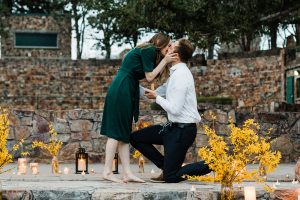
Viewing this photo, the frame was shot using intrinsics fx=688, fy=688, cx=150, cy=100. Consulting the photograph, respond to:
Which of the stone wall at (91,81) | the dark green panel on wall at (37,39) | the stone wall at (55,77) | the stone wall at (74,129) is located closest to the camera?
the stone wall at (74,129)

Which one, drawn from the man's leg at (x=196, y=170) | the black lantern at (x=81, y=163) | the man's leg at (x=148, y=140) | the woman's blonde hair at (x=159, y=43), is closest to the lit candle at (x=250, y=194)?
the man's leg at (x=196, y=170)

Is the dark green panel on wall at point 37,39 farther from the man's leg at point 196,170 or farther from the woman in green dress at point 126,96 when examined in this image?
the man's leg at point 196,170

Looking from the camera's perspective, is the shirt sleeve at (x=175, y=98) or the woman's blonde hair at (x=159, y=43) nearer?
the shirt sleeve at (x=175, y=98)

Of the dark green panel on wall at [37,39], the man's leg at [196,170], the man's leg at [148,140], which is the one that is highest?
the dark green panel on wall at [37,39]

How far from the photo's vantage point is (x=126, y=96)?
19.1ft

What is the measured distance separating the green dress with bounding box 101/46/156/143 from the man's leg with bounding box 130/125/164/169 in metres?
0.18

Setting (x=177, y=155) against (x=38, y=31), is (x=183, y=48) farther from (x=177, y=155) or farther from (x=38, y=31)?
(x=38, y=31)

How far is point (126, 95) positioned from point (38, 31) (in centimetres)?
2180

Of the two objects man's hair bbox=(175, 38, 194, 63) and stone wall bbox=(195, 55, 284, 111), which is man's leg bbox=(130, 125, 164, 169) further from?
stone wall bbox=(195, 55, 284, 111)

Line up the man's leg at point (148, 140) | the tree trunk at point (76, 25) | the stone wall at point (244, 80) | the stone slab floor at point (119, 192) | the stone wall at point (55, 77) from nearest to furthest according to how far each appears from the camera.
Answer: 1. the stone slab floor at point (119, 192)
2. the man's leg at point (148, 140)
3. the stone wall at point (244, 80)
4. the stone wall at point (55, 77)
5. the tree trunk at point (76, 25)

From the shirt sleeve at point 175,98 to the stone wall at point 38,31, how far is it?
21.5m

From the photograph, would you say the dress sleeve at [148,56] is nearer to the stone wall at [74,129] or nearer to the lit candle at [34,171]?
the lit candle at [34,171]

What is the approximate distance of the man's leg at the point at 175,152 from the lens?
578 cm

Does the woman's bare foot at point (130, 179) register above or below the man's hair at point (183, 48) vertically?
below
